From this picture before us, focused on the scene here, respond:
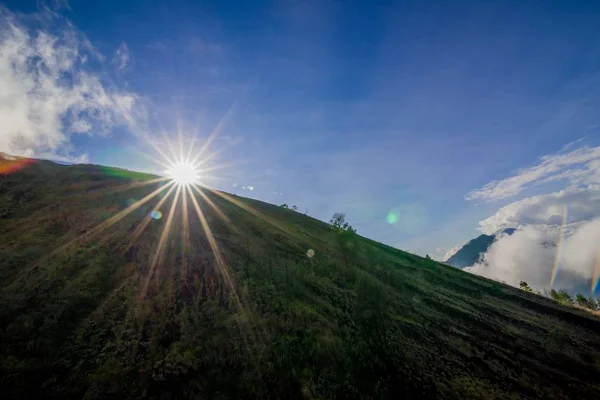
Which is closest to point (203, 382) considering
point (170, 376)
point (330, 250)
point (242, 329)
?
point (170, 376)

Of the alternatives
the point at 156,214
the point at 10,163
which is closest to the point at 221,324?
the point at 156,214

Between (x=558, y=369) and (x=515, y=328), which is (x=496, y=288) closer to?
(x=515, y=328)

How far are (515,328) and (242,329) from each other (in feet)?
123

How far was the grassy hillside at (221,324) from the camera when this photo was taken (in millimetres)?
17922

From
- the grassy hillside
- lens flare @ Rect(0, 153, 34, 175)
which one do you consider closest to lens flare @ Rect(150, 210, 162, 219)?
the grassy hillside

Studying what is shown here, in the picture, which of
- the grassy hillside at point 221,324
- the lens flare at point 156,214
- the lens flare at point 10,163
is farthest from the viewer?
the lens flare at point 10,163

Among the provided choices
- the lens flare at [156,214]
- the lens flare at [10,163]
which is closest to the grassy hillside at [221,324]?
the lens flare at [156,214]

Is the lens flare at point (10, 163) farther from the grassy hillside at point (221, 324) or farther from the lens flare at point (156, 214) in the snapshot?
the lens flare at point (156, 214)

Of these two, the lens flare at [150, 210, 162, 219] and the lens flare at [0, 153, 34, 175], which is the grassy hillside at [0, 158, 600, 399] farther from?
the lens flare at [0, 153, 34, 175]

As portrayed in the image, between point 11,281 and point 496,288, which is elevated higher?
point 496,288

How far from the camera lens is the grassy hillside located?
1792cm

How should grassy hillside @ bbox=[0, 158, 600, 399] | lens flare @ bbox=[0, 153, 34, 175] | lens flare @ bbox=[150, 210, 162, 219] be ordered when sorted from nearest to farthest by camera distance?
grassy hillside @ bbox=[0, 158, 600, 399], lens flare @ bbox=[150, 210, 162, 219], lens flare @ bbox=[0, 153, 34, 175]

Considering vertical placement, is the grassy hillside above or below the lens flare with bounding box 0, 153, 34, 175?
below

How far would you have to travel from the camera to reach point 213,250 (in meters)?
37.5
